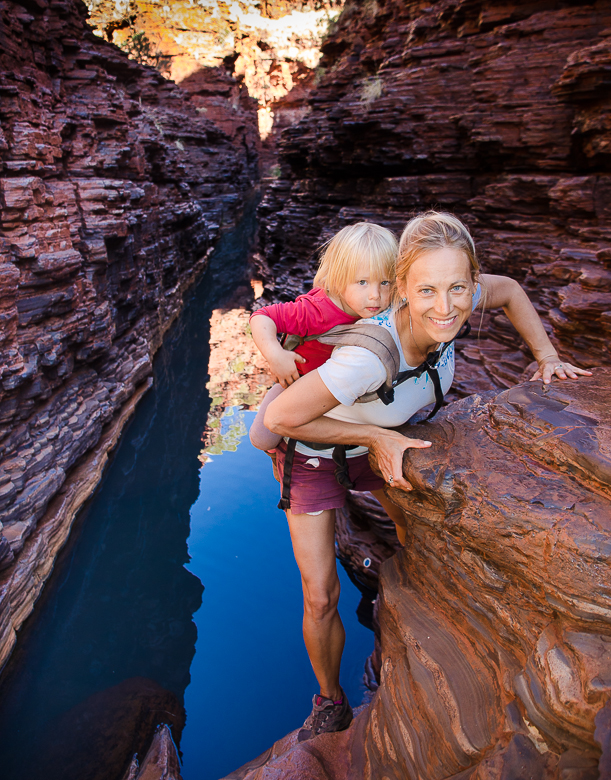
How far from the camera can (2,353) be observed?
5.27 m

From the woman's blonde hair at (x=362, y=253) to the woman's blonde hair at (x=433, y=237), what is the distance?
0.27m

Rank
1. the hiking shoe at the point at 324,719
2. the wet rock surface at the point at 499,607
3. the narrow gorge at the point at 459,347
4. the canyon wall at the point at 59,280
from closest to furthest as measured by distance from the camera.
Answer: the wet rock surface at the point at 499,607 < the narrow gorge at the point at 459,347 < the hiking shoe at the point at 324,719 < the canyon wall at the point at 59,280

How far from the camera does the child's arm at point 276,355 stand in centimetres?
249

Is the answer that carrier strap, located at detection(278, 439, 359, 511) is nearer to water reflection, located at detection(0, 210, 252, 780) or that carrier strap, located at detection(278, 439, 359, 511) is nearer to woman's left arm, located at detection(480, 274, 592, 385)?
woman's left arm, located at detection(480, 274, 592, 385)

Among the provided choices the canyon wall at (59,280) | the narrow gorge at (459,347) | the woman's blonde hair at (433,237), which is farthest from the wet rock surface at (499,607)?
the canyon wall at (59,280)

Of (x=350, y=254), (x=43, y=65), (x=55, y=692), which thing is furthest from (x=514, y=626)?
(x=43, y=65)

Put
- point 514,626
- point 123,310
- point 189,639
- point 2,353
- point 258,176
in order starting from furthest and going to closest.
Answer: point 258,176 < point 123,310 < point 2,353 < point 189,639 < point 514,626

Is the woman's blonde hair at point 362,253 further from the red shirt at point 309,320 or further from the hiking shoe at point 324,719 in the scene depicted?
the hiking shoe at point 324,719

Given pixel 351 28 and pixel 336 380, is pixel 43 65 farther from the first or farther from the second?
pixel 351 28

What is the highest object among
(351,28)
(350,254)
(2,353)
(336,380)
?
(351,28)

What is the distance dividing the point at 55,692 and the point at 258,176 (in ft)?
132

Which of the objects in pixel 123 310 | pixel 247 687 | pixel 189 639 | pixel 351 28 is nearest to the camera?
pixel 247 687

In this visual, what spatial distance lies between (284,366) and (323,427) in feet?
1.23

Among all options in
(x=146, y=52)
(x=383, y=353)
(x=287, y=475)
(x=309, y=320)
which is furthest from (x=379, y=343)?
(x=146, y=52)
